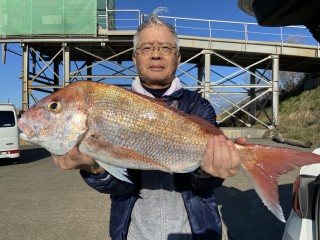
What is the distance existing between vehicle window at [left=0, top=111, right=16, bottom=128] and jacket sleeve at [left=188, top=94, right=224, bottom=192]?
1248cm

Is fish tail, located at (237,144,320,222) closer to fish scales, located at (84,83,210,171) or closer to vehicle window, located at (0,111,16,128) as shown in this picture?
fish scales, located at (84,83,210,171)

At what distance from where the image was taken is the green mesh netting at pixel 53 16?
1939 cm

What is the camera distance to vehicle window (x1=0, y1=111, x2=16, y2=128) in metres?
13.4

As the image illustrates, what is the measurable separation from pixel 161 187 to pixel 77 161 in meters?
0.65

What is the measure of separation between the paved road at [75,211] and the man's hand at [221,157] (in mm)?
3110

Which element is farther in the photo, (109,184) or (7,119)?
(7,119)

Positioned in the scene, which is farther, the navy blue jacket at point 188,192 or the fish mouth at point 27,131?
the navy blue jacket at point 188,192

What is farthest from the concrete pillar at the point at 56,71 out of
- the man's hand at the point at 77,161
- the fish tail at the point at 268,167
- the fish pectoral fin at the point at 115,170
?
the fish tail at the point at 268,167

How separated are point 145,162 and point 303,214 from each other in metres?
1.35

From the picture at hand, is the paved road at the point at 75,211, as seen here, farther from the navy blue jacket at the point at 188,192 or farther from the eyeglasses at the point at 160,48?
the eyeglasses at the point at 160,48

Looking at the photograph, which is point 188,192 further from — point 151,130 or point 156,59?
point 156,59

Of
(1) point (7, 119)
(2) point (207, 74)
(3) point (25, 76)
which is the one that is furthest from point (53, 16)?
(2) point (207, 74)

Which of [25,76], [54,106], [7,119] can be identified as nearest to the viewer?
[54,106]

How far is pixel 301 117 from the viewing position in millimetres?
22266
